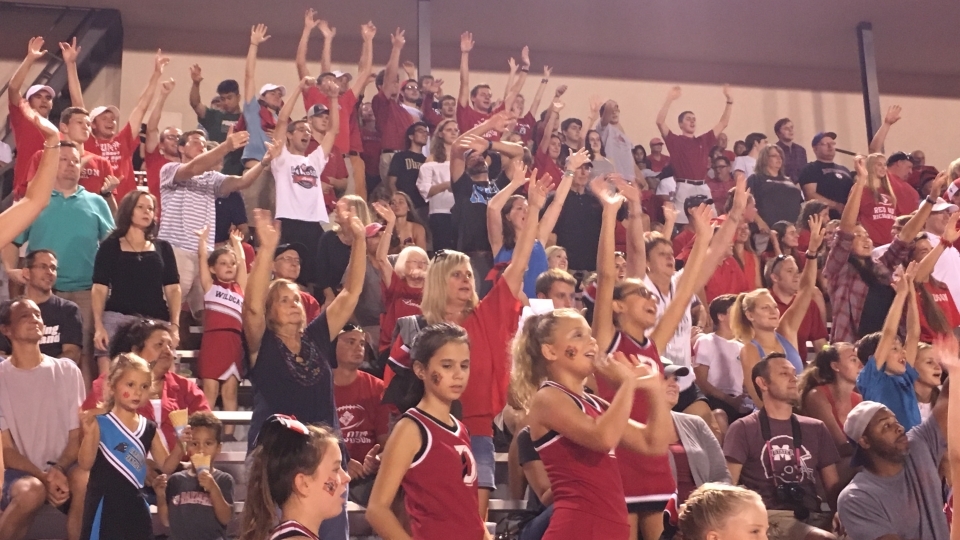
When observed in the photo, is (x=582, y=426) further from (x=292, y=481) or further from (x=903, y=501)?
(x=903, y=501)

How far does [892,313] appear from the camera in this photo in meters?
6.75

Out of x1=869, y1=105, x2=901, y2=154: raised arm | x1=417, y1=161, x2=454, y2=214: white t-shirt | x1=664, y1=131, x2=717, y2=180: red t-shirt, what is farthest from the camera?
x1=664, y1=131, x2=717, y2=180: red t-shirt

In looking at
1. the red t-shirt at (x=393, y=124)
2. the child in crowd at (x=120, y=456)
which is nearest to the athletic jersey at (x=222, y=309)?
the child in crowd at (x=120, y=456)

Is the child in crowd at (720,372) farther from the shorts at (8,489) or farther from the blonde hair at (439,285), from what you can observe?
Result: the shorts at (8,489)

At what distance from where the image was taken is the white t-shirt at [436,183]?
9.12m

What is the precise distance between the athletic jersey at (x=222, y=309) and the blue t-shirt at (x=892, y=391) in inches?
144

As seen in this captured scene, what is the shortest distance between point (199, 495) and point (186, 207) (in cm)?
335

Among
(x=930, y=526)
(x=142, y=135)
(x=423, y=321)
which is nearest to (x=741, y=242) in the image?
(x=930, y=526)

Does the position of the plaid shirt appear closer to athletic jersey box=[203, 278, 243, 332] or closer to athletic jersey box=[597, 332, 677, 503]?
athletic jersey box=[597, 332, 677, 503]

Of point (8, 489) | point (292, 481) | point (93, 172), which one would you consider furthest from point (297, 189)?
point (292, 481)

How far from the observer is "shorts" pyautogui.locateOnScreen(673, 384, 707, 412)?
6.21 m

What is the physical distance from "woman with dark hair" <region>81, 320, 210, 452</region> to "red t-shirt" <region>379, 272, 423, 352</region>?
122cm

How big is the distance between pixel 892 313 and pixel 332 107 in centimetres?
488

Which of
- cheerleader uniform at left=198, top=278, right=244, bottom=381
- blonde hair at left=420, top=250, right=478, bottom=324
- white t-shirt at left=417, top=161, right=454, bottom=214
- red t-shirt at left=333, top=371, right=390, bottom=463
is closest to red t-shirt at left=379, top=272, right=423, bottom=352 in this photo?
red t-shirt at left=333, top=371, right=390, bottom=463
